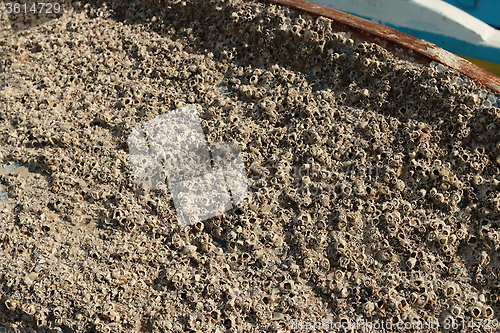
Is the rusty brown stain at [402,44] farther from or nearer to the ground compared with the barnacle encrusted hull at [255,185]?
farther from the ground

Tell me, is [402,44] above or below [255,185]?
above

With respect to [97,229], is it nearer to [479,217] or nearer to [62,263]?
[62,263]

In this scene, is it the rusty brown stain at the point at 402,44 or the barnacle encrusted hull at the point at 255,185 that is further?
the rusty brown stain at the point at 402,44

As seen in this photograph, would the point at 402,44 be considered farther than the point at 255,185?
Yes
